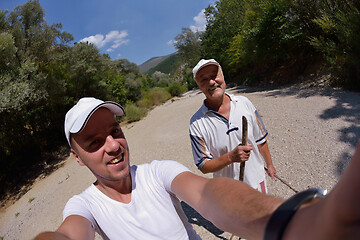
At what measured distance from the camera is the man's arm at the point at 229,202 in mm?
605

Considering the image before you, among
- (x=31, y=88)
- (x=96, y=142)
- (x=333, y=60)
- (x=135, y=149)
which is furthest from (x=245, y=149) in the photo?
(x=31, y=88)

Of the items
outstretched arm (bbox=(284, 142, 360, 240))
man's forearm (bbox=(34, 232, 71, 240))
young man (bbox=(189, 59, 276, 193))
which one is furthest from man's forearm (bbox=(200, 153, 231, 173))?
outstretched arm (bbox=(284, 142, 360, 240))

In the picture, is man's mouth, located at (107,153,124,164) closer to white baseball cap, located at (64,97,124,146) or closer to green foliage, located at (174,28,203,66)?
white baseball cap, located at (64,97,124,146)

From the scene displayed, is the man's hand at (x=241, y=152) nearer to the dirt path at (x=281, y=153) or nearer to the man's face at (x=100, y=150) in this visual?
the man's face at (x=100, y=150)

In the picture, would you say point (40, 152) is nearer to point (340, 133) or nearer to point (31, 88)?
point (31, 88)

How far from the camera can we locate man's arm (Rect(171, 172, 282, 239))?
61 cm

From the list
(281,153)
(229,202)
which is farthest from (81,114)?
(281,153)

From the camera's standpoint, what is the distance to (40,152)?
11.0 meters

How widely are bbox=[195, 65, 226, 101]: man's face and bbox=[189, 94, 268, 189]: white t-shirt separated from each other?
158 millimetres

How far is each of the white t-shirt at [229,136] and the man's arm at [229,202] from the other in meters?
0.72

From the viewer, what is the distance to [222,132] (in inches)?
74.5

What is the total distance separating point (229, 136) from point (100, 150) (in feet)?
3.96

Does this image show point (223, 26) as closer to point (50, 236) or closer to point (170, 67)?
point (50, 236)

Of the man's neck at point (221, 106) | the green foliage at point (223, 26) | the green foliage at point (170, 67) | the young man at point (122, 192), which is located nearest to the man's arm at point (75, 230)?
the young man at point (122, 192)
